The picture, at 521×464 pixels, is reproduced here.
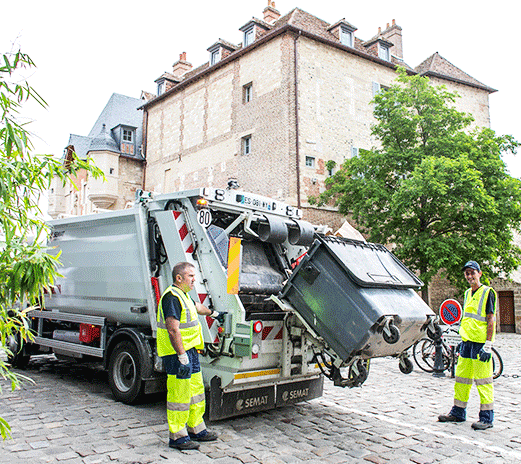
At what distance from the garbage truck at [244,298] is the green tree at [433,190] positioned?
1125cm

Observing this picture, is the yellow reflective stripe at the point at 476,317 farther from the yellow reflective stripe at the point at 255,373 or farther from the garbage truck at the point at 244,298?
the yellow reflective stripe at the point at 255,373

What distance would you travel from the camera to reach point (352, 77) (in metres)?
22.8

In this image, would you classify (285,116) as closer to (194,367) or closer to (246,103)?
(246,103)

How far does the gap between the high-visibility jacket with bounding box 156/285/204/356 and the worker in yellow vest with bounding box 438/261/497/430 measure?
296 cm

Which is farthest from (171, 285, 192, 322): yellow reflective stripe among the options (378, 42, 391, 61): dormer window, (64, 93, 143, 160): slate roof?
(64, 93, 143, 160): slate roof

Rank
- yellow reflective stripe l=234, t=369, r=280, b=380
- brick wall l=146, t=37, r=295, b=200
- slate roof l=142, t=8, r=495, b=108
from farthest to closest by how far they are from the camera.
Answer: slate roof l=142, t=8, r=495, b=108, brick wall l=146, t=37, r=295, b=200, yellow reflective stripe l=234, t=369, r=280, b=380

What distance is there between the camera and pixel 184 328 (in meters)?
4.52

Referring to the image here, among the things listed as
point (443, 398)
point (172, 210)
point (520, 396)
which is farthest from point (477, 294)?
point (172, 210)

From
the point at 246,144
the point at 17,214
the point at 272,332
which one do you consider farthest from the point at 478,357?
the point at 246,144

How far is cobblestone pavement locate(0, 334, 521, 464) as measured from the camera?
13.9ft

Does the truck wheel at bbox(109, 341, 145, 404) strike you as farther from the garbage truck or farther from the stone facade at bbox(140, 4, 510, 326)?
the stone facade at bbox(140, 4, 510, 326)

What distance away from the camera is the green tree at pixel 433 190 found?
55.7 ft

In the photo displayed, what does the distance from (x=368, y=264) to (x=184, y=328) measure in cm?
188

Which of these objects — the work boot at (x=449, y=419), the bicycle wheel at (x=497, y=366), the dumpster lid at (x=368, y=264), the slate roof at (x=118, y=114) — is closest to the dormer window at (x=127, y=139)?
the slate roof at (x=118, y=114)
